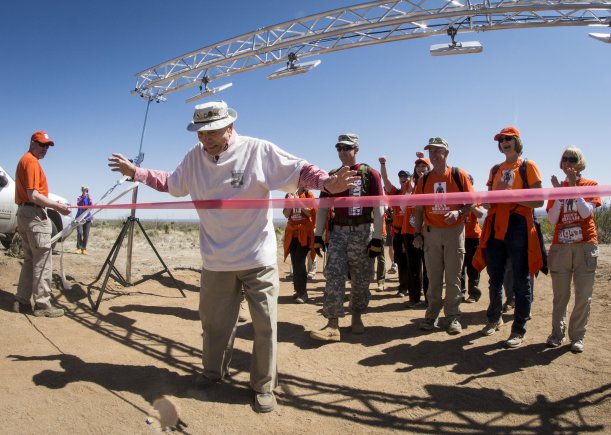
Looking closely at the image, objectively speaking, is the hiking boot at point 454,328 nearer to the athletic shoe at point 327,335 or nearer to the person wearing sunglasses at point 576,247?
the person wearing sunglasses at point 576,247

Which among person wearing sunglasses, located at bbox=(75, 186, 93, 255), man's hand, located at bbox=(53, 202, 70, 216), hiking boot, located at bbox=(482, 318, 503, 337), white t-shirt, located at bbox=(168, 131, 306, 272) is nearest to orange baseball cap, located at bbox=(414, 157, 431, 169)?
hiking boot, located at bbox=(482, 318, 503, 337)

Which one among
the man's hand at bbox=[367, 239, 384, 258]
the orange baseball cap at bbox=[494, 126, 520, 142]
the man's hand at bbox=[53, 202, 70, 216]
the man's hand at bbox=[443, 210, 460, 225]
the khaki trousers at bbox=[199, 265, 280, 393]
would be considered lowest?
the khaki trousers at bbox=[199, 265, 280, 393]

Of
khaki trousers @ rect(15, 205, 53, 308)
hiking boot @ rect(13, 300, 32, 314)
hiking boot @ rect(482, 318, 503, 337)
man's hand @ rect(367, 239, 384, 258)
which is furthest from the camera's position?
hiking boot @ rect(13, 300, 32, 314)

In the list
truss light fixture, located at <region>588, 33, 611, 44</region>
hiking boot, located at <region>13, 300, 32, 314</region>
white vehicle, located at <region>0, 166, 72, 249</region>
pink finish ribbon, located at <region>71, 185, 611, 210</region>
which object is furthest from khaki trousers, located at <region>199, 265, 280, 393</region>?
truss light fixture, located at <region>588, 33, 611, 44</region>

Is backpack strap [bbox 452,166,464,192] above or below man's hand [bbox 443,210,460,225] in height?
above

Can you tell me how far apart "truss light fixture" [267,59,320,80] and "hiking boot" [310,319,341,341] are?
7.52m

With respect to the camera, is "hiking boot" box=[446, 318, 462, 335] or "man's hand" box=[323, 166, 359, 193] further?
"hiking boot" box=[446, 318, 462, 335]

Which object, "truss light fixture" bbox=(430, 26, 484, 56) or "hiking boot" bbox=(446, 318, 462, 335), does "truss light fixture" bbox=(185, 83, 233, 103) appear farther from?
"hiking boot" bbox=(446, 318, 462, 335)

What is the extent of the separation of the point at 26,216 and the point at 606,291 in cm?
838

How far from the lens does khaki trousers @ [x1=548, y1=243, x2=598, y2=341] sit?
371cm

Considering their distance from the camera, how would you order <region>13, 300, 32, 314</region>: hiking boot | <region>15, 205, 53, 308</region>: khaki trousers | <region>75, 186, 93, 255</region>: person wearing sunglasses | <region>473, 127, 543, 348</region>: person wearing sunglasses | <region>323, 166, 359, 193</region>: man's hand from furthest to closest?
<region>75, 186, 93, 255</region>: person wearing sunglasses < <region>13, 300, 32, 314</region>: hiking boot < <region>15, 205, 53, 308</region>: khaki trousers < <region>473, 127, 543, 348</region>: person wearing sunglasses < <region>323, 166, 359, 193</region>: man's hand

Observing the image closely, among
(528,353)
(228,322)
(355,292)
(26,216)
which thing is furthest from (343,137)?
(26,216)

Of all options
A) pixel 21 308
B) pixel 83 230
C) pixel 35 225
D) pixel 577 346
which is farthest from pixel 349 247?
pixel 83 230

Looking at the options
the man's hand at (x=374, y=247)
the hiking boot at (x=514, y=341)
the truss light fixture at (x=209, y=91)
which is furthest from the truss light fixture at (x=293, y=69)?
the hiking boot at (x=514, y=341)
